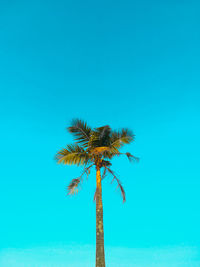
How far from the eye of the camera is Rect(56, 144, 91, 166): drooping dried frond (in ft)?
63.9

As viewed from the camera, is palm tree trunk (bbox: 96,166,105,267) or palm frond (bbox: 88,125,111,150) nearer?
palm tree trunk (bbox: 96,166,105,267)

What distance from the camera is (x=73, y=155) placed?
19.4 meters

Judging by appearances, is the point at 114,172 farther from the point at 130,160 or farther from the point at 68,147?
the point at 68,147

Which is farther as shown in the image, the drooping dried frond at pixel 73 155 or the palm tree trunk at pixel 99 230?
the drooping dried frond at pixel 73 155

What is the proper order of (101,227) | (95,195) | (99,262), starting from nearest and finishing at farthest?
1. (99,262)
2. (101,227)
3. (95,195)

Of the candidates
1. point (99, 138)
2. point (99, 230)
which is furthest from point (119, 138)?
point (99, 230)

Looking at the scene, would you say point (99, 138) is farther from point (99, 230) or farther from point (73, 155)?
point (99, 230)

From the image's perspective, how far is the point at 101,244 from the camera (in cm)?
1614

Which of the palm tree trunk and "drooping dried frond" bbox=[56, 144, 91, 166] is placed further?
"drooping dried frond" bbox=[56, 144, 91, 166]

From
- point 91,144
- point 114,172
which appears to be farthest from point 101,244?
point 91,144

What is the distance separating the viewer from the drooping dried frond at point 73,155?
1948 cm

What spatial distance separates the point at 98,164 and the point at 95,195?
2.15 meters

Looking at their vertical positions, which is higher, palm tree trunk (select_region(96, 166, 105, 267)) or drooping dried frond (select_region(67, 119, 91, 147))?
drooping dried frond (select_region(67, 119, 91, 147))

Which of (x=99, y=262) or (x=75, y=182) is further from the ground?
(x=75, y=182)
